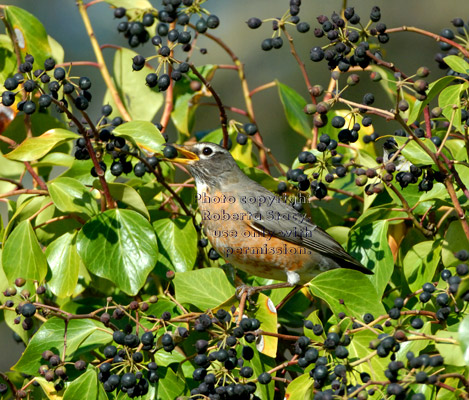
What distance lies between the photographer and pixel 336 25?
2.28m

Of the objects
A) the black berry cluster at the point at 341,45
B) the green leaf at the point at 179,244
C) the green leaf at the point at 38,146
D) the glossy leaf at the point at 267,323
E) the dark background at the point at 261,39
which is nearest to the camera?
the glossy leaf at the point at 267,323

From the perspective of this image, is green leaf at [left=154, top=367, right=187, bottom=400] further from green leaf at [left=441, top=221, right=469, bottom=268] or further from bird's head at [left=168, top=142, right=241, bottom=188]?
bird's head at [left=168, top=142, right=241, bottom=188]

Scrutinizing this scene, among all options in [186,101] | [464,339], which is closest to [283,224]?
[186,101]

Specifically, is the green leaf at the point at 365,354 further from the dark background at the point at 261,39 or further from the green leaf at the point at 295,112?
the dark background at the point at 261,39

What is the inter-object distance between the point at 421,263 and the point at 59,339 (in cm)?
124

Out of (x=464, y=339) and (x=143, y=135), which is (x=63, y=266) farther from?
(x=464, y=339)

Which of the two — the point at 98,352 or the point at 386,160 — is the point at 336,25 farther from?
the point at 98,352

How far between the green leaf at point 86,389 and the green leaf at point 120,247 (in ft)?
1.27

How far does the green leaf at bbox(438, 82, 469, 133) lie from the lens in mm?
2080

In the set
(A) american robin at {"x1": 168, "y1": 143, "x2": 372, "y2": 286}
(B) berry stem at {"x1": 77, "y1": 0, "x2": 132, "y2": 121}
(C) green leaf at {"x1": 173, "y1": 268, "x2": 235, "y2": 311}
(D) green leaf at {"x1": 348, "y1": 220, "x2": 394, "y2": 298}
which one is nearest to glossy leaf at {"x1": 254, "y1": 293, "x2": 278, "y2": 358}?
(C) green leaf at {"x1": 173, "y1": 268, "x2": 235, "y2": 311}

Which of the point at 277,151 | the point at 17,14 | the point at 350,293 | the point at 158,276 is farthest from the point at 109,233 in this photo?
the point at 277,151

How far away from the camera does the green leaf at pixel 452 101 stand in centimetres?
208

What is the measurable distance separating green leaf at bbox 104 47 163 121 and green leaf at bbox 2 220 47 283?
0.92 m

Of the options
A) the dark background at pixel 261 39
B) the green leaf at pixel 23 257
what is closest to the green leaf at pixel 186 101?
the green leaf at pixel 23 257
